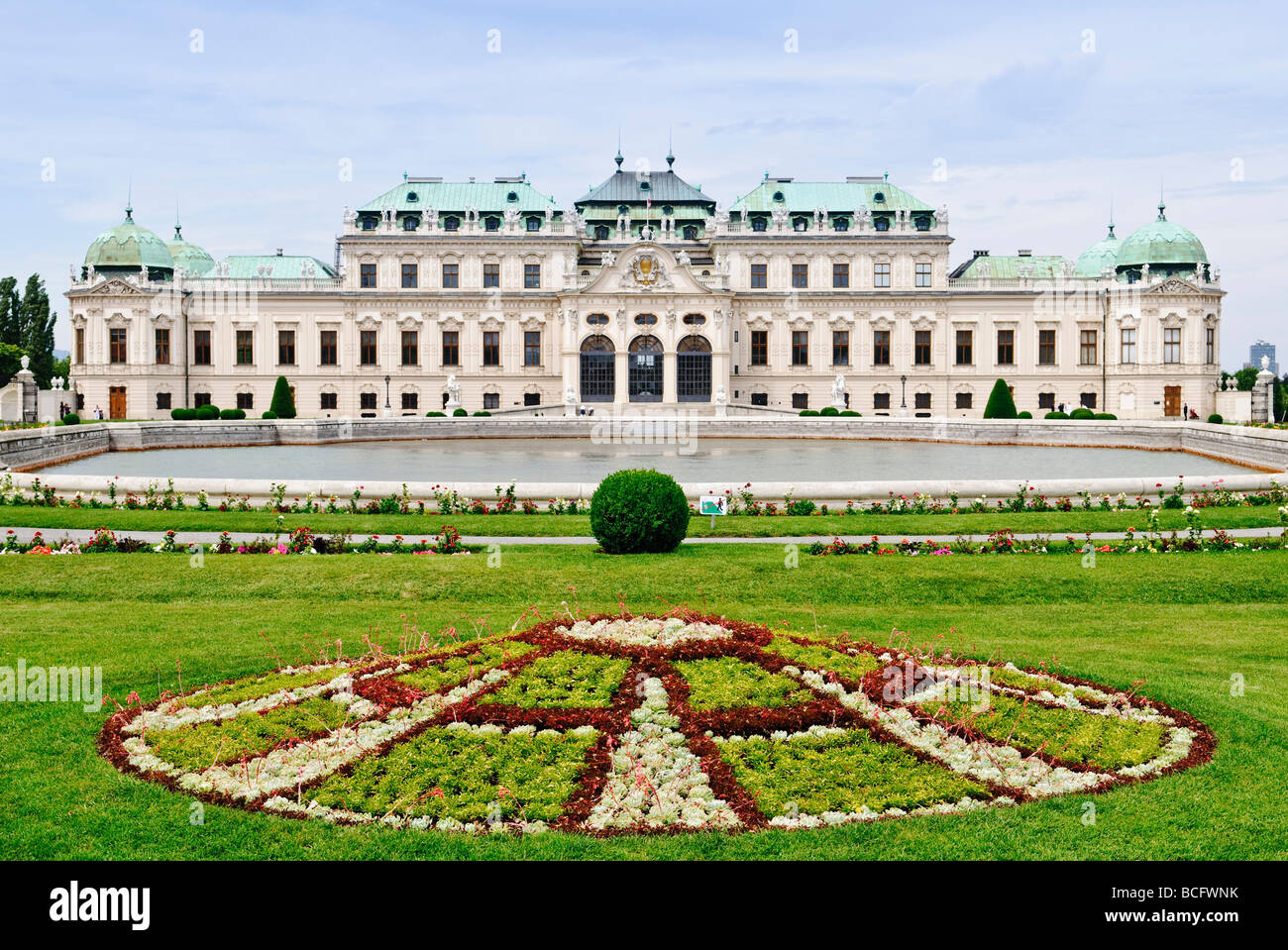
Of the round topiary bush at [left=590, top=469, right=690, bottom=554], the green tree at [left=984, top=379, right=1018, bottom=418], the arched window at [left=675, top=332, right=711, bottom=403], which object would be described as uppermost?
the arched window at [left=675, top=332, right=711, bottom=403]

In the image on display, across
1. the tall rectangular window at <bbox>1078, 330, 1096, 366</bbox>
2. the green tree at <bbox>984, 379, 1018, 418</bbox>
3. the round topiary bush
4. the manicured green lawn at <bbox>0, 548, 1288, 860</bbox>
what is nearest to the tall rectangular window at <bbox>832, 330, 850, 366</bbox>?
the tall rectangular window at <bbox>1078, 330, 1096, 366</bbox>

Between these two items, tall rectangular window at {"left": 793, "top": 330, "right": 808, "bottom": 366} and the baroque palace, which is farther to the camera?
tall rectangular window at {"left": 793, "top": 330, "right": 808, "bottom": 366}

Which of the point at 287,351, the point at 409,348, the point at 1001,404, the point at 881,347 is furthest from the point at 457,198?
the point at 1001,404

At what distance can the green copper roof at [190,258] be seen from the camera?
268 feet

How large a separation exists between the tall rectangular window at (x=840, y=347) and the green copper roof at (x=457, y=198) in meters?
22.5

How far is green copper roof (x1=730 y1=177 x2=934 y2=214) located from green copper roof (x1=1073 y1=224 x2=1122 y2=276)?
1335 centimetres

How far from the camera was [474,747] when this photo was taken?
7.81 m

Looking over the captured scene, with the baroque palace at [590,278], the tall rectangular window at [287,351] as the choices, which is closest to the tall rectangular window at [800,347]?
→ the baroque palace at [590,278]

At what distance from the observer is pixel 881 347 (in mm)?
77875

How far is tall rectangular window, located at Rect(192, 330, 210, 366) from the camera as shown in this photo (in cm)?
7694

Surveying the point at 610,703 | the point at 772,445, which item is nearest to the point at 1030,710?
the point at 610,703

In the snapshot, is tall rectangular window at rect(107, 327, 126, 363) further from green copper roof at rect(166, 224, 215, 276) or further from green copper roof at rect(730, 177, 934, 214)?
green copper roof at rect(730, 177, 934, 214)
